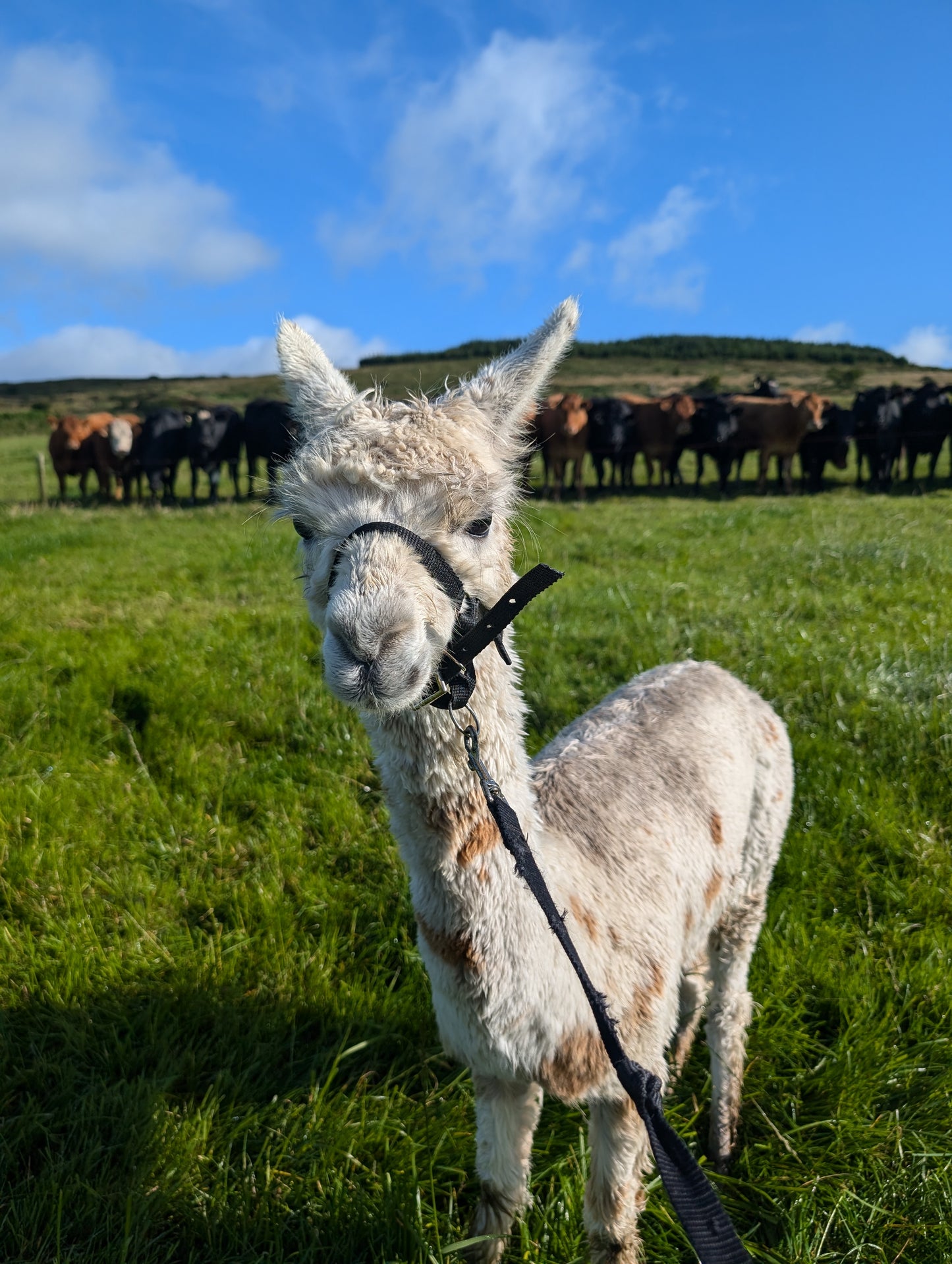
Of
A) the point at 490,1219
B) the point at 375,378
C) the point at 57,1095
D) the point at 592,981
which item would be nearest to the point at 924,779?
the point at 592,981

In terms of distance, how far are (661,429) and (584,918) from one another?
2099 cm

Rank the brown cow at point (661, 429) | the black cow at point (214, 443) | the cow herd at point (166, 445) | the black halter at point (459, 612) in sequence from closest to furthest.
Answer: the black halter at point (459, 612) < the black cow at point (214, 443) < the cow herd at point (166, 445) < the brown cow at point (661, 429)

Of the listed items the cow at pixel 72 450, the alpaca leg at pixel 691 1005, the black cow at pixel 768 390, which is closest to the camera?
the alpaca leg at pixel 691 1005

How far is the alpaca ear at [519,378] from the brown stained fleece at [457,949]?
4.12ft

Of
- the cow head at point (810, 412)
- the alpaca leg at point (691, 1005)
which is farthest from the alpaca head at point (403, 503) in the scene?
the cow head at point (810, 412)

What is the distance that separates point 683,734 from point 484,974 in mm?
1200

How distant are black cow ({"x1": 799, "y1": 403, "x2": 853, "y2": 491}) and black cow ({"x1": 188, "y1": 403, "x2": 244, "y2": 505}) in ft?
48.0

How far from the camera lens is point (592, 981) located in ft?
6.36

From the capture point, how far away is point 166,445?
68.8 feet

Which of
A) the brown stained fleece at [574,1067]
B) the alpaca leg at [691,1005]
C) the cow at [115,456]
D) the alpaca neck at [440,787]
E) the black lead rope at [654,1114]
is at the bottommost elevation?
the alpaca leg at [691,1005]

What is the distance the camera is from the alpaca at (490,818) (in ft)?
5.40

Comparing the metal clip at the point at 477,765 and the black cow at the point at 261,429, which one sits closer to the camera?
the metal clip at the point at 477,765

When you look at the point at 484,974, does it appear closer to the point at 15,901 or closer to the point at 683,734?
the point at 683,734

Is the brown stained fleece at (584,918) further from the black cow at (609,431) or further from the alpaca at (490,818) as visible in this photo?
the black cow at (609,431)
